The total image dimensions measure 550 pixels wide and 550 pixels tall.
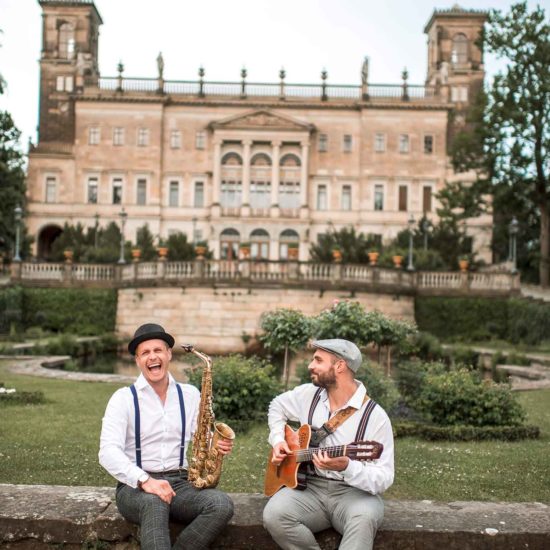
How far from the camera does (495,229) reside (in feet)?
173

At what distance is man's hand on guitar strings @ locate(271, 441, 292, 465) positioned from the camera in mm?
4875

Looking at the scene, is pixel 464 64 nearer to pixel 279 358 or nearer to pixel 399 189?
pixel 399 189

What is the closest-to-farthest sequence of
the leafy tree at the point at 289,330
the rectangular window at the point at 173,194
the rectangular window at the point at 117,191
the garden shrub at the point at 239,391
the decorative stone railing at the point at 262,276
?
1. the garden shrub at the point at 239,391
2. the leafy tree at the point at 289,330
3. the decorative stone railing at the point at 262,276
4. the rectangular window at the point at 117,191
5. the rectangular window at the point at 173,194

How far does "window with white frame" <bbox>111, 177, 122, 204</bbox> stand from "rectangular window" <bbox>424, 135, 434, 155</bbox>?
2382 cm

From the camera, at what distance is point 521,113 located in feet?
122

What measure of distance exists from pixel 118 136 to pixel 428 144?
2398cm

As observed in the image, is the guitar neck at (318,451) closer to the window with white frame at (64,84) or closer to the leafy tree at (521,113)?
the leafy tree at (521,113)

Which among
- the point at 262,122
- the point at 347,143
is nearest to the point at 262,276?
the point at 262,122

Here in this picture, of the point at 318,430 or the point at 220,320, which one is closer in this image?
the point at 318,430

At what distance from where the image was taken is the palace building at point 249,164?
200ft

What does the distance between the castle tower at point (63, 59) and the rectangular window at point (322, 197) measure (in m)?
20.8

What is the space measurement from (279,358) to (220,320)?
17.7ft

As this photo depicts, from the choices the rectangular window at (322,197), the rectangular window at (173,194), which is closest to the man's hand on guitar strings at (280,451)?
the rectangular window at (322,197)

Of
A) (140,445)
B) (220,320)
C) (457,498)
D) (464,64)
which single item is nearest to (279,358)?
(220,320)
